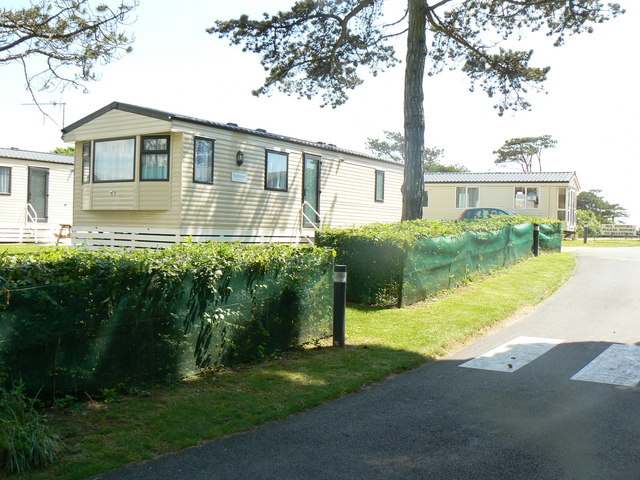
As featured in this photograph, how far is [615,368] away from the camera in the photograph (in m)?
6.94

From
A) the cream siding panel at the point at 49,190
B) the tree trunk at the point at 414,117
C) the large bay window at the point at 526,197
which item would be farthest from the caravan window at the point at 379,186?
the large bay window at the point at 526,197

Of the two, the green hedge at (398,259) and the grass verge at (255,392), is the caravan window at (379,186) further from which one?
the grass verge at (255,392)

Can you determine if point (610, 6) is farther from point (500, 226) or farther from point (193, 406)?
point (193, 406)

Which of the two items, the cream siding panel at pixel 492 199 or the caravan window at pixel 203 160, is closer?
the caravan window at pixel 203 160

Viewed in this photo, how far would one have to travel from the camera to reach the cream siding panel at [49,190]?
2439cm

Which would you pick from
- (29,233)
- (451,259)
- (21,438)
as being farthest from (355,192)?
(21,438)

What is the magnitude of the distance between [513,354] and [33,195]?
2284 centimetres

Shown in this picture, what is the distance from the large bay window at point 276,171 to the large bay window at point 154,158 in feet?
10.3

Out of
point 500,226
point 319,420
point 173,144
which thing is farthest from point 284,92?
point 319,420

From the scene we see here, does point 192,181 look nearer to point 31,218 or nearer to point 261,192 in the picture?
point 261,192

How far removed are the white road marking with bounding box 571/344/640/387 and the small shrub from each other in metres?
5.05

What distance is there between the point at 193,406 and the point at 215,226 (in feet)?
38.4

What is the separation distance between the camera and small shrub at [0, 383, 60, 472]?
397 centimetres

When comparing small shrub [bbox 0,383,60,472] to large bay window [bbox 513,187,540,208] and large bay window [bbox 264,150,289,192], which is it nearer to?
large bay window [bbox 264,150,289,192]
